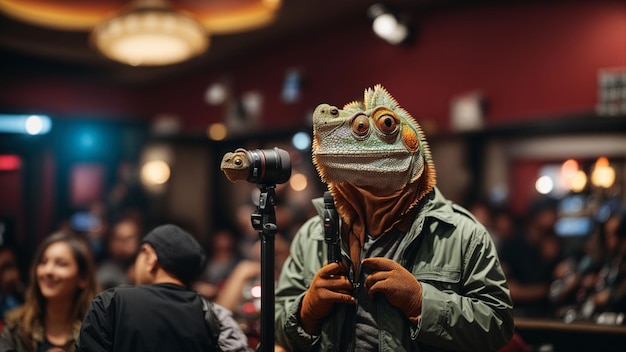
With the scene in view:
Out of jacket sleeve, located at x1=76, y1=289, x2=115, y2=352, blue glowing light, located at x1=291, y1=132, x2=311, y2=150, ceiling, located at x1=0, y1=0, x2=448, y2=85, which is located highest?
ceiling, located at x1=0, y1=0, x2=448, y2=85

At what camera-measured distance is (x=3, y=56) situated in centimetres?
862

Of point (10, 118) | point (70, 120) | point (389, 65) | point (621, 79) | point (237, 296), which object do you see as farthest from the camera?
point (70, 120)

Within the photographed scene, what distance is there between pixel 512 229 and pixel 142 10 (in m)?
3.69

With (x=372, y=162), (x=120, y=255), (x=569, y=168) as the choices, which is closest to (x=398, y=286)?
(x=372, y=162)

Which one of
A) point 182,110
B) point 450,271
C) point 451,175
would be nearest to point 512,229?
point 451,175

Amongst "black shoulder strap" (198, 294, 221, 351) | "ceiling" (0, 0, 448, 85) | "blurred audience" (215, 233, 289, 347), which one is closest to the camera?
"black shoulder strap" (198, 294, 221, 351)

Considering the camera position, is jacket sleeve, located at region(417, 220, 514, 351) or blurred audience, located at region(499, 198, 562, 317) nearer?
jacket sleeve, located at region(417, 220, 514, 351)

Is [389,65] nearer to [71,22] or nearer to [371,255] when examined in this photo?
[71,22]

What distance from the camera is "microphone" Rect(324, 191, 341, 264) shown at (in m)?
2.01

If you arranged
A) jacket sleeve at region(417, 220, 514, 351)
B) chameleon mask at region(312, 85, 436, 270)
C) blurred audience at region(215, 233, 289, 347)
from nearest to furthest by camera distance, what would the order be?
jacket sleeve at region(417, 220, 514, 351) → chameleon mask at region(312, 85, 436, 270) → blurred audience at region(215, 233, 289, 347)

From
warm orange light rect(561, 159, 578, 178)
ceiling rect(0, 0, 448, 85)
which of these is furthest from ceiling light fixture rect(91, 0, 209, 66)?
warm orange light rect(561, 159, 578, 178)

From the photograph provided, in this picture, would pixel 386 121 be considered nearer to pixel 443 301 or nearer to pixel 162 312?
pixel 443 301

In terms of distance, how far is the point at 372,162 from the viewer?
2.04 metres

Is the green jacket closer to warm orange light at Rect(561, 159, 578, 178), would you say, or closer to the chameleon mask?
the chameleon mask
